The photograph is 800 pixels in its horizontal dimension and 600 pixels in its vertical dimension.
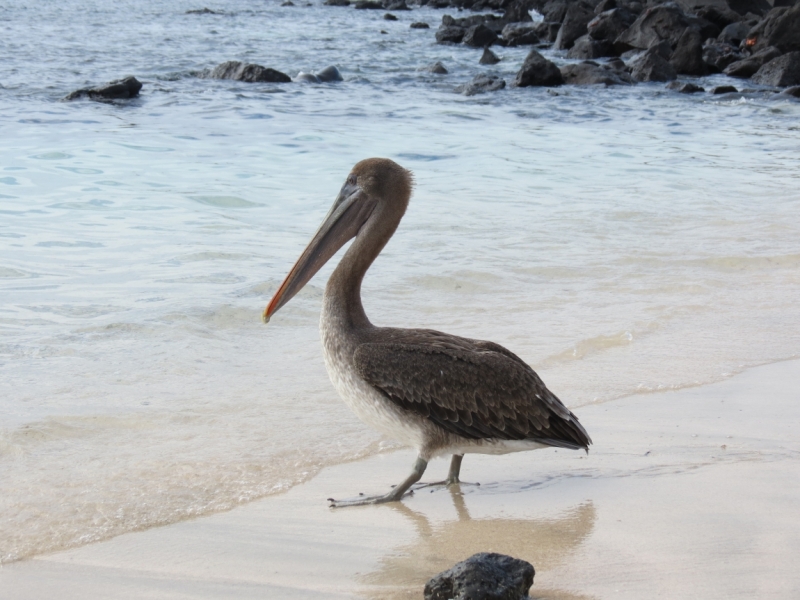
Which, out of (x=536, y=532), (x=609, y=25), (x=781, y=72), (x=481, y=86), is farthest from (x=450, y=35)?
(x=536, y=532)

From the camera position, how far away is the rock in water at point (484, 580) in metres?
2.69

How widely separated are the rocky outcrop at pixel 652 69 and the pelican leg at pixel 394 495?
19.5 meters

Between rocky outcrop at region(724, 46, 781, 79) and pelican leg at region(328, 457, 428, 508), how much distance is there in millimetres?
20927

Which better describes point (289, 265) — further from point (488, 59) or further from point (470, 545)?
point (488, 59)

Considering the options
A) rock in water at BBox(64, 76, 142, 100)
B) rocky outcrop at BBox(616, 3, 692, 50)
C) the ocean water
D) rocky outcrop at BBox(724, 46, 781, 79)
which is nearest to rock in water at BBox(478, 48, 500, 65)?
rocky outcrop at BBox(616, 3, 692, 50)

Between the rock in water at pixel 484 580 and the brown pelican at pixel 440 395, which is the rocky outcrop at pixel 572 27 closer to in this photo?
the brown pelican at pixel 440 395

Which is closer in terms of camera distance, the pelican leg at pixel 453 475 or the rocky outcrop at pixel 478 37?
the pelican leg at pixel 453 475

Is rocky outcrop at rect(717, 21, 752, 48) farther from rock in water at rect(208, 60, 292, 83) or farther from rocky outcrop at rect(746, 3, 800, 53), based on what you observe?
rock in water at rect(208, 60, 292, 83)

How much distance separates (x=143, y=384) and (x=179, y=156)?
743cm

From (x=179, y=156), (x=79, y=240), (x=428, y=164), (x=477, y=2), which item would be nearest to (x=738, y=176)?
(x=428, y=164)

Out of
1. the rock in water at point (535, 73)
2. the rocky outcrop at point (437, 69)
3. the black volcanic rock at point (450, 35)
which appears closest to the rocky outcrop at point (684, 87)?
the rock in water at point (535, 73)

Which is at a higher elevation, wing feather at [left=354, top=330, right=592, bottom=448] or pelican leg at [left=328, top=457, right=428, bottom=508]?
wing feather at [left=354, top=330, right=592, bottom=448]

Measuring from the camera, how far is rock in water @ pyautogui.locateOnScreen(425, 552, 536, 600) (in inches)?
106

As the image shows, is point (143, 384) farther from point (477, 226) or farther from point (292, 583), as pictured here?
point (477, 226)
